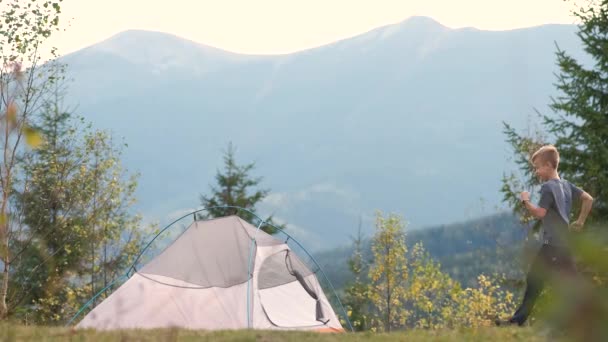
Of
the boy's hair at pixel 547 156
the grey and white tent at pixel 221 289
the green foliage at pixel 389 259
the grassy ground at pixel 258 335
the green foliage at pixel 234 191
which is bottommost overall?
the grassy ground at pixel 258 335

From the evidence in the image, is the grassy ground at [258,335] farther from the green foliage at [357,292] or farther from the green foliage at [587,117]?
the green foliage at [357,292]

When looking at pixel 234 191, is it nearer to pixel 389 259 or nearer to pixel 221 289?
pixel 389 259

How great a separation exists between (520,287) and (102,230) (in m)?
14.5

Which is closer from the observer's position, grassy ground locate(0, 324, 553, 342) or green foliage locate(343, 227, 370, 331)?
grassy ground locate(0, 324, 553, 342)

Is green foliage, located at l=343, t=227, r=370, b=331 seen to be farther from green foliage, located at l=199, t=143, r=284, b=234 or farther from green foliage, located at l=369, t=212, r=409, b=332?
green foliage, located at l=199, t=143, r=284, b=234

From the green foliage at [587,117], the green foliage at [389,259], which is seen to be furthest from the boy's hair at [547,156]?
the green foliage at [389,259]

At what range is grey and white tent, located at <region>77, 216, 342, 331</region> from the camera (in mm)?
11922

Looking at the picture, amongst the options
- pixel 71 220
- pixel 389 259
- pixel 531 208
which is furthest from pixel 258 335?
pixel 389 259

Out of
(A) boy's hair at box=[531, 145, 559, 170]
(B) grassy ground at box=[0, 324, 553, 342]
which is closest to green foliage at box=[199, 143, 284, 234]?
(B) grassy ground at box=[0, 324, 553, 342]

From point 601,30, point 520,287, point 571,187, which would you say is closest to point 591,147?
point 601,30

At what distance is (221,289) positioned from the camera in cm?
1212

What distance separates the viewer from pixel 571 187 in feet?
27.3

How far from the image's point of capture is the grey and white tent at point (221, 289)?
39.1 feet

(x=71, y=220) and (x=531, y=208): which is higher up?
(x=71, y=220)
